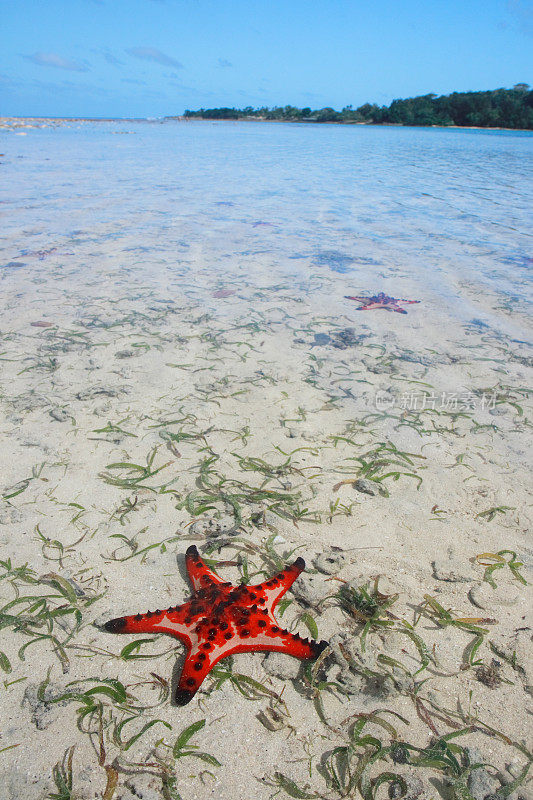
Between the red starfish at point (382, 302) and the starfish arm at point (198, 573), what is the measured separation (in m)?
5.20

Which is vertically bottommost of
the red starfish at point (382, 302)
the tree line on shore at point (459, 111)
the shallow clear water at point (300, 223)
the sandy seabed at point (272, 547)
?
the sandy seabed at point (272, 547)

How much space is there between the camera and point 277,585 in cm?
268

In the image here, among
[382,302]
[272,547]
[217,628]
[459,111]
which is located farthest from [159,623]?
[459,111]

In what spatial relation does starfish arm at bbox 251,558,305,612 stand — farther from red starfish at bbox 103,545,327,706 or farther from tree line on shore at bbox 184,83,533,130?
tree line on shore at bbox 184,83,533,130

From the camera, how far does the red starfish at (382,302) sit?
23.3 feet

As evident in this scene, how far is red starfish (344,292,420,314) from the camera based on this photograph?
711 centimetres

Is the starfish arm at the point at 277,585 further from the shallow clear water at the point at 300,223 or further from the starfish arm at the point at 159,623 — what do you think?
the shallow clear water at the point at 300,223

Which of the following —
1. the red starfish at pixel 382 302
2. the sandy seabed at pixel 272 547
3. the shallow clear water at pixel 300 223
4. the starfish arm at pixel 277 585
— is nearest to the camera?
the sandy seabed at pixel 272 547

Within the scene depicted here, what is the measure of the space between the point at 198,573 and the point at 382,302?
5.66 m

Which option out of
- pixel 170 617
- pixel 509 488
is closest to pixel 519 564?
pixel 509 488

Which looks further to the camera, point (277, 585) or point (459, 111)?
point (459, 111)

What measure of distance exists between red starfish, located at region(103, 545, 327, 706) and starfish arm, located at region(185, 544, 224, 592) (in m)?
0.11

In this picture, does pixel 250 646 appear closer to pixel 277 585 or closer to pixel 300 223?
pixel 277 585

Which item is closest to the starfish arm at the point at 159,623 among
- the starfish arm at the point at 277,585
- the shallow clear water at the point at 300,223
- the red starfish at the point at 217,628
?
the red starfish at the point at 217,628
